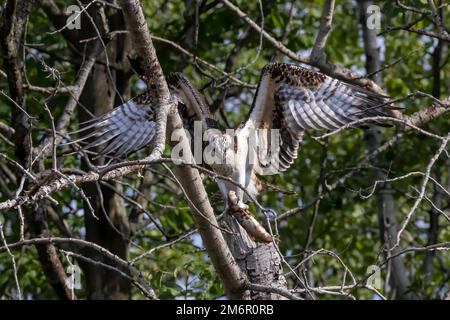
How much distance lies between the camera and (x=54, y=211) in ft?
24.8

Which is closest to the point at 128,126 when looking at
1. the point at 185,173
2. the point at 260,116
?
the point at 260,116

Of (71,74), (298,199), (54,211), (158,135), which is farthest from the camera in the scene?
(298,199)

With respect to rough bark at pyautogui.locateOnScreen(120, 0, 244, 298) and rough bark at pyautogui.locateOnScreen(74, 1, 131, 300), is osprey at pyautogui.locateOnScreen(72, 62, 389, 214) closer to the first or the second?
rough bark at pyautogui.locateOnScreen(74, 1, 131, 300)

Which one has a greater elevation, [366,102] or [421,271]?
[366,102]

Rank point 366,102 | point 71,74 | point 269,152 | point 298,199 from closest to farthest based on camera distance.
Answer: point 366,102 < point 269,152 < point 71,74 < point 298,199

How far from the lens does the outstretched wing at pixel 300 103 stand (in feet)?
20.9

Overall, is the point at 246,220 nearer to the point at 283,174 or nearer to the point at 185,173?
the point at 185,173

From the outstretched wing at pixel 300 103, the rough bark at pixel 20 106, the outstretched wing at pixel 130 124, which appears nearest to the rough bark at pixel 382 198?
the outstretched wing at pixel 300 103

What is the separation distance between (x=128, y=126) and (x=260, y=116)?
0.97 m

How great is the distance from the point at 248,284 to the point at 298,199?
15.6 feet

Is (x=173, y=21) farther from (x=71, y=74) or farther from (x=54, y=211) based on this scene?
(x=54, y=211)

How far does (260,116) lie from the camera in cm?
664

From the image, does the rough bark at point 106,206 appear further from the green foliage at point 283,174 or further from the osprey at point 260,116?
the osprey at point 260,116

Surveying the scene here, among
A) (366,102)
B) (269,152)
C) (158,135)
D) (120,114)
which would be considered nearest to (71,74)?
(120,114)
